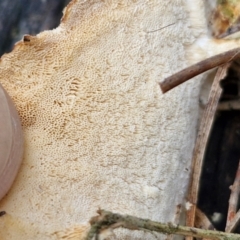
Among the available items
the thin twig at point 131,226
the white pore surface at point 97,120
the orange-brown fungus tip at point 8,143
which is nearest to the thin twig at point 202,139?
the white pore surface at point 97,120

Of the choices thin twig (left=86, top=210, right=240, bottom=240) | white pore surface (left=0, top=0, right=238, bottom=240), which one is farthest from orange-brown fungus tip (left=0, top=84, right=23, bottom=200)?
thin twig (left=86, top=210, right=240, bottom=240)

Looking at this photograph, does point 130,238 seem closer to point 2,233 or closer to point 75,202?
point 75,202

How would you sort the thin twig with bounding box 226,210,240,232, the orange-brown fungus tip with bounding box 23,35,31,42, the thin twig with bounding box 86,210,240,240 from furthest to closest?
the thin twig with bounding box 226,210,240,232
the orange-brown fungus tip with bounding box 23,35,31,42
the thin twig with bounding box 86,210,240,240

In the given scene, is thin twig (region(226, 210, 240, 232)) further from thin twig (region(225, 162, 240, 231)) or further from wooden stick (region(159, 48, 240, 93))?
wooden stick (region(159, 48, 240, 93))

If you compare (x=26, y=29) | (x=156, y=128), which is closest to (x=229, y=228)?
(x=156, y=128)

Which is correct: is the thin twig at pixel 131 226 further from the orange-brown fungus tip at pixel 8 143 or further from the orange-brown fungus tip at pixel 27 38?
the orange-brown fungus tip at pixel 27 38
